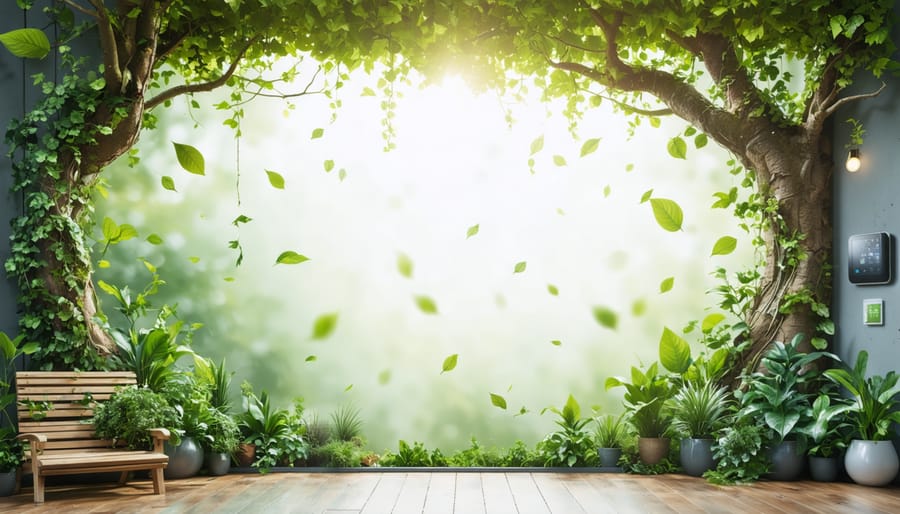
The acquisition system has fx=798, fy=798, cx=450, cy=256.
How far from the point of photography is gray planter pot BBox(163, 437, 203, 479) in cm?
548

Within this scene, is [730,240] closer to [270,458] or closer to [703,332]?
[703,332]

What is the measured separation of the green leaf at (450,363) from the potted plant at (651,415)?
1358 mm

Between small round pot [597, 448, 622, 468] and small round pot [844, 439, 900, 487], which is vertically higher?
small round pot [844, 439, 900, 487]

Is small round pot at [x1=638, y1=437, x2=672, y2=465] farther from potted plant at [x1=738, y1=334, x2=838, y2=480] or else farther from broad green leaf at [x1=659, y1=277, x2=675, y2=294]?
broad green leaf at [x1=659, y1=277, x2=675, y2=294]

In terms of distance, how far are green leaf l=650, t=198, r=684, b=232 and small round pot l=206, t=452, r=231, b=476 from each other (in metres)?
3.79

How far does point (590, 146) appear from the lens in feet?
21.4

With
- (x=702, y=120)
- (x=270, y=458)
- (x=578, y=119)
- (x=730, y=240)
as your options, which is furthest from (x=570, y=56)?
(x=270, y=458)

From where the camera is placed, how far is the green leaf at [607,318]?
6500mm

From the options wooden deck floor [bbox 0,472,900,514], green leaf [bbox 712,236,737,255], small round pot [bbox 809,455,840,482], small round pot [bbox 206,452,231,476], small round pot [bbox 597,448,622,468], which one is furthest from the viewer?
green leaf [bbox 712,236,737,255]

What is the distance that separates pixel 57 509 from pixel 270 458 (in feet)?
5.38

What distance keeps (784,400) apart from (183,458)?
4.11 m

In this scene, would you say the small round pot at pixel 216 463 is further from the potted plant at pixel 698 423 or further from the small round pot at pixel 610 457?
the potted plant at pixel 698 423

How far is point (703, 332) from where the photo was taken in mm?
6121

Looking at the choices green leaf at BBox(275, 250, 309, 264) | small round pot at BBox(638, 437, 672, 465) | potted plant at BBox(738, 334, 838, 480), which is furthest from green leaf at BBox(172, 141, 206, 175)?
potted plant at BBox(738, 334, 838, 480)
